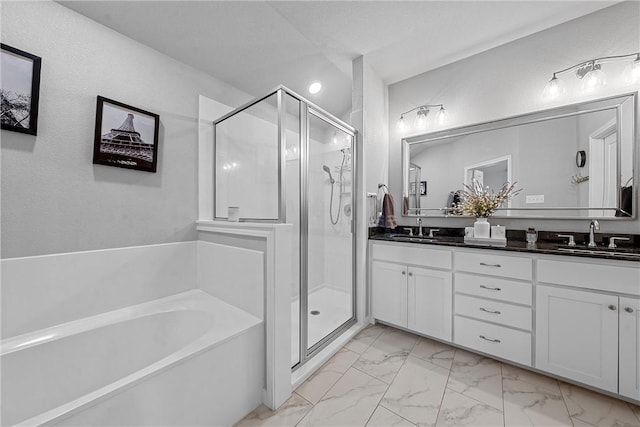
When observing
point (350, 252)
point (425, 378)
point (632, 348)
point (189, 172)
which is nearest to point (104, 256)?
point (189, 172)

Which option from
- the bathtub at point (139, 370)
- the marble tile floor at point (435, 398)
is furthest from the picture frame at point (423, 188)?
the bathtub at point (139, 370)

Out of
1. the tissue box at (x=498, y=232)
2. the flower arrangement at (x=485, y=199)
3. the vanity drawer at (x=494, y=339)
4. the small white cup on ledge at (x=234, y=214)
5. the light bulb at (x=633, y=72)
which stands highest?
the light bulb at (x=633, y=72)

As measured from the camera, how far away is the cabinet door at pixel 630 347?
1302 millimetres

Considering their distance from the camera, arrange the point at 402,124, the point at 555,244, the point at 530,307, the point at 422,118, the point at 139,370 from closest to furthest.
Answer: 1. the point at 139,370
2. the point at 530,307
3. the point at 555,244
4. the point at 422,118
5. the point at 402,124

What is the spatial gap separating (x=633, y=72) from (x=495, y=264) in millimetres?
1665

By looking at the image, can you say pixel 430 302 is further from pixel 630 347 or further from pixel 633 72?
pixel 633 72

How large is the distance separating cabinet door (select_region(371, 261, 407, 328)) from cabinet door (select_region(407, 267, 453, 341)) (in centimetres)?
6

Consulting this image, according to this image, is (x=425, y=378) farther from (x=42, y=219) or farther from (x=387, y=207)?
(x=42, y=219)

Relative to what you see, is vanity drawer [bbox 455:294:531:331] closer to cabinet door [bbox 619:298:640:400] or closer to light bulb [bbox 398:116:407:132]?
cabinet door [bbox 619:298:640:400]

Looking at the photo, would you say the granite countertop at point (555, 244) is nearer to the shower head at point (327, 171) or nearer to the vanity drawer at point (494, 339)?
the vanity drawer at point (494, 339)

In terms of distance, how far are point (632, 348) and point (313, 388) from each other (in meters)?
1.84

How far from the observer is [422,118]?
257 centimetres

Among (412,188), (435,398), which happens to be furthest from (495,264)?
(412,188)

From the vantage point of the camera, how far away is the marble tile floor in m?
1.28
